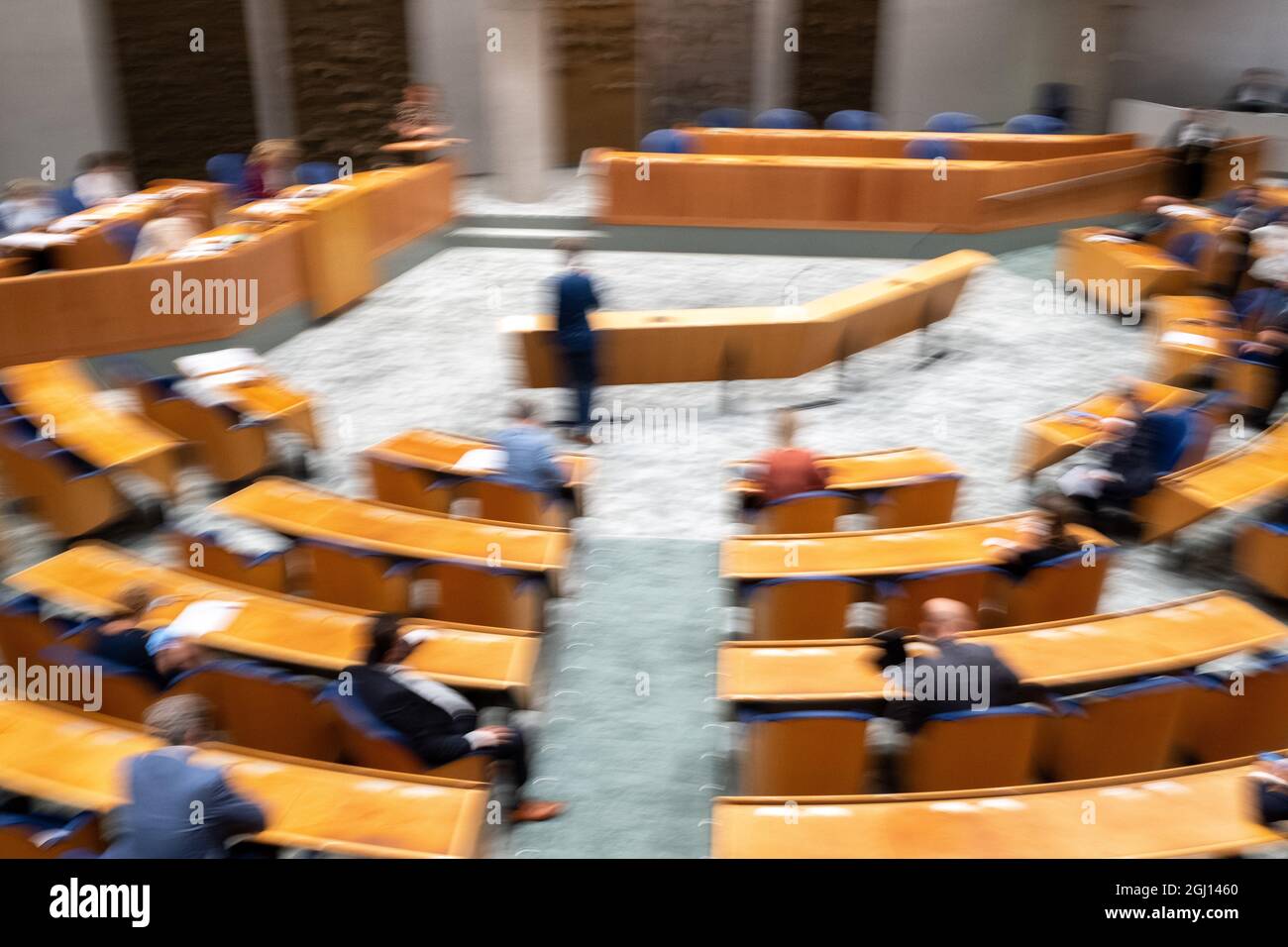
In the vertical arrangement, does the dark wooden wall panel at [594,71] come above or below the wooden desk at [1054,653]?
above

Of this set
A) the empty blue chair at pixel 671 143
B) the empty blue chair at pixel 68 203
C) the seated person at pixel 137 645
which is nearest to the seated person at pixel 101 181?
the empty blue chair at pixel 68 203

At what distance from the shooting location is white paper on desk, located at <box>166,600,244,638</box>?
4.58 metres

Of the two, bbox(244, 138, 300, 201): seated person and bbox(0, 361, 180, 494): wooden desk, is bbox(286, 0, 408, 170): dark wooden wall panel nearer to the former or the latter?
bbox(244, 138, 300, 201): seated person

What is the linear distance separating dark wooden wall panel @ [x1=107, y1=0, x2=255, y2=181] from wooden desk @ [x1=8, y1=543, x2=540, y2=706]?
31.4ft

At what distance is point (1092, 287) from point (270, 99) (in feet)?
32.1

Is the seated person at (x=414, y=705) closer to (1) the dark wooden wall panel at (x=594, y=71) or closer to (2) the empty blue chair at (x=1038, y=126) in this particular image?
(2) the empty blue chair at (x=1038, y=126)

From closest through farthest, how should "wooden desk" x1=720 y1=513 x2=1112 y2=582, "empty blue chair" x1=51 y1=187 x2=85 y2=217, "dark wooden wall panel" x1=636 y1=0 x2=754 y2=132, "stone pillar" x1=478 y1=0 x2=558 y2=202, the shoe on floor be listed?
the shoe on floor, "wooden desk" x1=720 y1=513 x2=1112 y2=582, "empty blue chair" x1=51 y1=187 x2=85 y2=217, "stone pillar" x1=478 y1=0 x2=558 y2=202, "dark wooden wall panel" x1=636 y1=0 x2=754 y2=132

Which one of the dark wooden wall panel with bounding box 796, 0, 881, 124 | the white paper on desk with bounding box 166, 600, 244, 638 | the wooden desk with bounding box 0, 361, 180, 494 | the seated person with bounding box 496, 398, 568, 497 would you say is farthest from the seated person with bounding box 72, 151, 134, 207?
the dark wooden wall panel with bounding box 796, 0, 881, 124

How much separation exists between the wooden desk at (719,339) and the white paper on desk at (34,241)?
383 cm

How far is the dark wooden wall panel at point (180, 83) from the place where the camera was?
1281 centimetres

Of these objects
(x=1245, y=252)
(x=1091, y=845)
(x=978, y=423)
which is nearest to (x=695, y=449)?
(x=978, y=423)

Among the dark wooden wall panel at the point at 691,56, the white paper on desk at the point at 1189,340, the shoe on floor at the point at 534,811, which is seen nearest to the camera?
the shoe on floor at the point at 534,811

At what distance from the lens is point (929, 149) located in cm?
1205
